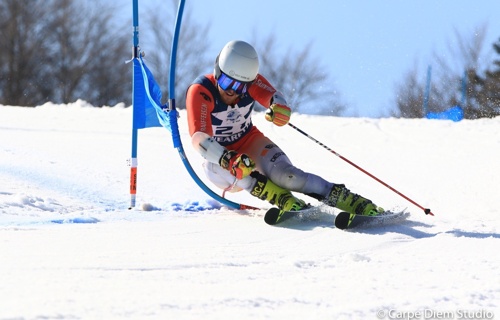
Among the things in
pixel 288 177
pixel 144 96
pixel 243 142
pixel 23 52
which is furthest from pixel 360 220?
pixel 23 52

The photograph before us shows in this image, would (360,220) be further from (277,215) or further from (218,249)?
(218,249)

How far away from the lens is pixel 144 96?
623cm

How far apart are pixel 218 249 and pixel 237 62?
1623 mm

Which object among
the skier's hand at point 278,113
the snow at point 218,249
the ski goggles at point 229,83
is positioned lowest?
the snow at point 218,249

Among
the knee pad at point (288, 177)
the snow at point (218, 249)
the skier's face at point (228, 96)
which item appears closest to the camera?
the snow at point (218, 249)

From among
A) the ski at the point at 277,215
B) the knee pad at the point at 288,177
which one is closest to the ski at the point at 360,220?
the ski at the point at 277,215

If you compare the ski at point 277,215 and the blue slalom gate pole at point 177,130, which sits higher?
the blue slalom gate pole at point 177,130

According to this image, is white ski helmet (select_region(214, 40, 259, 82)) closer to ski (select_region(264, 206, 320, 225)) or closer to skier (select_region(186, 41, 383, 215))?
skier (select_region(186, 41, 383, 215))

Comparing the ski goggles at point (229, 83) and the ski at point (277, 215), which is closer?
the ski at point (277, 215)

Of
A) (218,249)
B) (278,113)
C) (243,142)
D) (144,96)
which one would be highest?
(144,96)

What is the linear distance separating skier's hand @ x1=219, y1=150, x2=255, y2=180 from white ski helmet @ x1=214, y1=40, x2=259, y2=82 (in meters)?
0.55

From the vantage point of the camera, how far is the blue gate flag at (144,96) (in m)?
6.11

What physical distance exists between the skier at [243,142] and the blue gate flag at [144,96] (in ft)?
3.19

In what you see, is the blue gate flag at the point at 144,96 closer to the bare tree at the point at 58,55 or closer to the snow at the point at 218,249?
the snow at the point at 218,249
